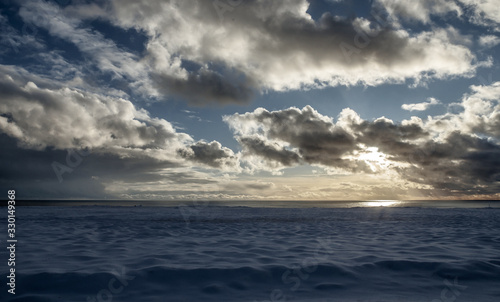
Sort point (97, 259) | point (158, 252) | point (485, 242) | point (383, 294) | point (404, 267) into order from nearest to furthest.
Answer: point (383, 294), point (404, 267), point (97, 259), point (158, 252), point (485, 242)

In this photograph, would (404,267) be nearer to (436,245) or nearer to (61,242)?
(436,245)

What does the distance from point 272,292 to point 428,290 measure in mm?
3793

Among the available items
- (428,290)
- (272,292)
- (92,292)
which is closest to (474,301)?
(428,290)

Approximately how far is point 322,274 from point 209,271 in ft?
10.7

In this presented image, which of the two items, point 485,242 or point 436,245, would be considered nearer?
point 436,245

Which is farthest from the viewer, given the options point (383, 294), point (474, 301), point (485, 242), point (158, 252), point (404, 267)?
point (485, 242)

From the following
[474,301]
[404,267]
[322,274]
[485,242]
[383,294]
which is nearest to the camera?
[474,301]

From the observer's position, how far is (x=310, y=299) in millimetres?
6633

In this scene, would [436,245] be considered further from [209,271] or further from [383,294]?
[209,271]

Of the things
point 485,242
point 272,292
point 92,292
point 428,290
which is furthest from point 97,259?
point 485,242

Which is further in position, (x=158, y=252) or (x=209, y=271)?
(x=158, y=252)

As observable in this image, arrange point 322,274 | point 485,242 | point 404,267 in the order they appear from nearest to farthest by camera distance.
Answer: point 322,274 < point 404,267 < point 485,242

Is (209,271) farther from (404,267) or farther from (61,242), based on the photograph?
(61,242)

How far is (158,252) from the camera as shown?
1168cm
